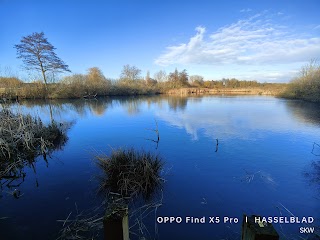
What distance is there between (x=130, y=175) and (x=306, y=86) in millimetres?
27611

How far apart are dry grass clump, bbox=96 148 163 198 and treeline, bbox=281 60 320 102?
23.4m

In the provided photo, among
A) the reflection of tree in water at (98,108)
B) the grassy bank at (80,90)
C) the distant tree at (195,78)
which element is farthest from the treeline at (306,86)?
the distant tree at (195,78)

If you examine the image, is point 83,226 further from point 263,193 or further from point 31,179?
point 263,193

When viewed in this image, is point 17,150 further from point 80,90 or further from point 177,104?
point 80,90

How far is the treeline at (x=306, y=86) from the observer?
20.4 metres

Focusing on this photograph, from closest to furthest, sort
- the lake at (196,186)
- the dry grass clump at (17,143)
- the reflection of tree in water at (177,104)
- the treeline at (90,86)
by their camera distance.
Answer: the lake at (196,186) < the dry grass clump at (17,143) < the reflection of tree in water at (177,104) < the treeline at (90,86)

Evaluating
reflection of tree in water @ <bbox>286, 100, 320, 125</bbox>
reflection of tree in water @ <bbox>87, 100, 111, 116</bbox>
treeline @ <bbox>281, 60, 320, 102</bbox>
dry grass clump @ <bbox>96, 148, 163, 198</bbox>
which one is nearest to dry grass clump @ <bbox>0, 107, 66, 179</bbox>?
dry grass clump @ <bbox>96, 148, 163, 198</bbox>

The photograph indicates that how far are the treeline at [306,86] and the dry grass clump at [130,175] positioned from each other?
76.7 feet

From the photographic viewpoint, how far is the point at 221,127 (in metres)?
9.23

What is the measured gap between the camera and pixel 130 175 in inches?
152

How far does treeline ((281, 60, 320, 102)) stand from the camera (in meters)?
20.4

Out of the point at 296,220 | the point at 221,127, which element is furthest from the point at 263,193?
the point at 221,127

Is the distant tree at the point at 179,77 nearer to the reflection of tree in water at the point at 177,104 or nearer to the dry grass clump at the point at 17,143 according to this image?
the reflection of tree in water at the point at 177,104

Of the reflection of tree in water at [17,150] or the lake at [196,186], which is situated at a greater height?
the reflection of tree in water at [17,150]
